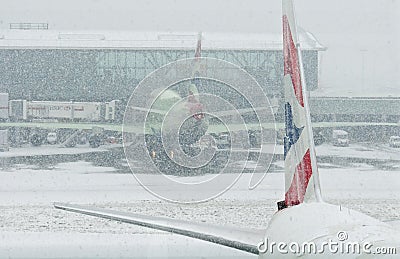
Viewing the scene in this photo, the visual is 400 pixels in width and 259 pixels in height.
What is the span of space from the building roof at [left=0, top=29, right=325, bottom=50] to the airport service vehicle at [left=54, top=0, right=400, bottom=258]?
19738 mm

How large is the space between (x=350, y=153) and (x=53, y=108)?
34.5 feet

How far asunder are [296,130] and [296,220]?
692mm

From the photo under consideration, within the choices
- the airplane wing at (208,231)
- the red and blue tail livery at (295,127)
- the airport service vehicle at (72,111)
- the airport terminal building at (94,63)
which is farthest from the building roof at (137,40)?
the airplane wing at (208,231)

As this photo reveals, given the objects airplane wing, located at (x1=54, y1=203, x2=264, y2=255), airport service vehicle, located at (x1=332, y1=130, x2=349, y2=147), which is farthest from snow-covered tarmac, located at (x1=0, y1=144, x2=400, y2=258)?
airport service vehicle, located at (x1=332, y1=130, x2=349, y2=147)

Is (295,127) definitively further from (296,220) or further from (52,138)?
(52,138)

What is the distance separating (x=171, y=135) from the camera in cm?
1377

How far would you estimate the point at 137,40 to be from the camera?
2450cm

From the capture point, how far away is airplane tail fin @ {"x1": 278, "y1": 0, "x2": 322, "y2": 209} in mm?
2941

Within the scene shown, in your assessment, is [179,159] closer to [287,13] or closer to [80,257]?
[80,257]
